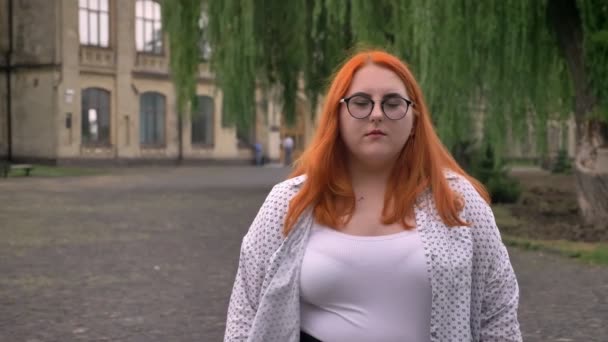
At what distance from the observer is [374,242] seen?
2.42m

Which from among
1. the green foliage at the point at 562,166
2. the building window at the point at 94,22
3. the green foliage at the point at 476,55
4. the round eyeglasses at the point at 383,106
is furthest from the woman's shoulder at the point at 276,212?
the building window at the point at 94,22

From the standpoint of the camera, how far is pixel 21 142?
143ft

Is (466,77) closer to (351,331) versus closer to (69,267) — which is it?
(69,267)

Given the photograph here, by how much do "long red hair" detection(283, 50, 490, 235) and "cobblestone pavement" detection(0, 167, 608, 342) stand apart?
12.7 feet

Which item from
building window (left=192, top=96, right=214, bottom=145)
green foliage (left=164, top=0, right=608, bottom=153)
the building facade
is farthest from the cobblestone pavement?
building window (left=192, top=96, right=214, bottom=145)

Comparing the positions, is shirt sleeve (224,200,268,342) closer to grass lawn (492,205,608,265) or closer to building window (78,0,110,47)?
grass lawn (492,205,608,265)

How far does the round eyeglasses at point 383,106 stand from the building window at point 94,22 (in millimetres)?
42877

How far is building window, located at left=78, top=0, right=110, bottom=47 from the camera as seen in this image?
143ft

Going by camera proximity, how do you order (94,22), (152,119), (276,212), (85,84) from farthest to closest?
(152,119), (94,22), (85,84), (276,212)

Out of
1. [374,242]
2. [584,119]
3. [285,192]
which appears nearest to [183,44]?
[584,119]

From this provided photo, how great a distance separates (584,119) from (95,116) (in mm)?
34878

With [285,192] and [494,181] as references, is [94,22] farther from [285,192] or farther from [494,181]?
[285,192]

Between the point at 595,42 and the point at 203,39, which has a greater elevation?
the point at 203,39

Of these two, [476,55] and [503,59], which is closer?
[476,55]
